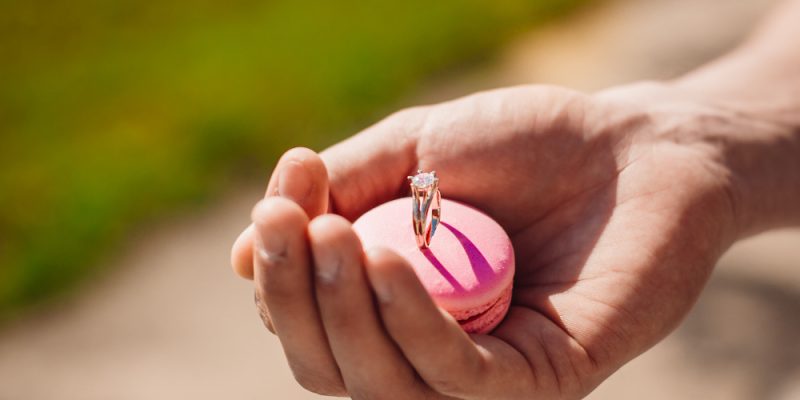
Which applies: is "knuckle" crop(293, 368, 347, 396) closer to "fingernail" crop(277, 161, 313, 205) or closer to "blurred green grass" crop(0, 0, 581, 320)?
"fingernail" crop(277, 161, 313, 205)

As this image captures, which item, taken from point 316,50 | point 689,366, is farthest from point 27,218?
point 689,366

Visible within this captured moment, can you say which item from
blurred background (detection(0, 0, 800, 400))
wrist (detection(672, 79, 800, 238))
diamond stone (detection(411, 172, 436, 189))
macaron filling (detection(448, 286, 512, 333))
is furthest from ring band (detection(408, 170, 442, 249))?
blurred background (detection(0, 0, 800, 400))

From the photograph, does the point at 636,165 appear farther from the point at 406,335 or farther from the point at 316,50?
the point at 316,50

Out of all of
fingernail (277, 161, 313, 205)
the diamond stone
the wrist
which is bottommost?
the wrist

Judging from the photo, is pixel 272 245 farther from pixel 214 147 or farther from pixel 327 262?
pixel 214 147

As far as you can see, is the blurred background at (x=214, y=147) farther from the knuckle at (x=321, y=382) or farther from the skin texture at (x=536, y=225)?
the knuckle at (x=321, y=382)

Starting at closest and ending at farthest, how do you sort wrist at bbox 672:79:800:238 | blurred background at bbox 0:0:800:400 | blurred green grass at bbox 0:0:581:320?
wrist at bbox 672:79:800:238 < blurred background at bbox 0:0:800:400 < blurred green grass at bbox 0:0:581:320
